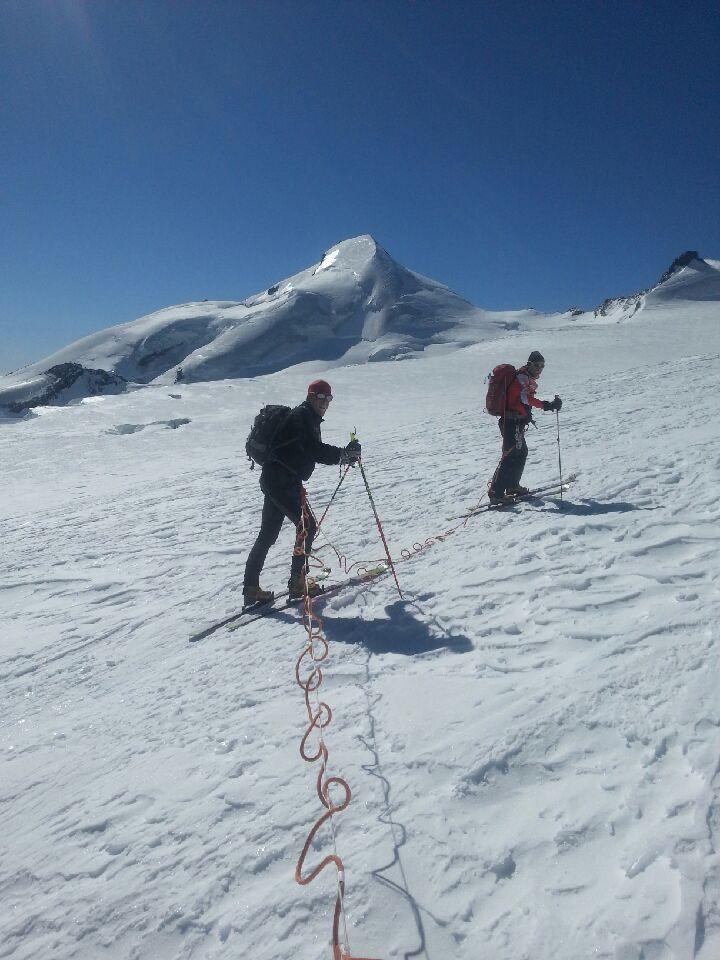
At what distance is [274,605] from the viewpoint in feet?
17.7

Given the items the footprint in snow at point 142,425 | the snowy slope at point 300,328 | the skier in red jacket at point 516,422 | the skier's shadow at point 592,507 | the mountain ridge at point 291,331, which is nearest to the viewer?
the skier's shadow at point 592,507

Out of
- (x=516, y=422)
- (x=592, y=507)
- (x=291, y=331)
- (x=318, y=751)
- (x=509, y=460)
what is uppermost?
(x=291, y=331)

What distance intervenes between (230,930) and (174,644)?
304cm

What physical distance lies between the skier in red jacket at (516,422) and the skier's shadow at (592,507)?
0.68 m

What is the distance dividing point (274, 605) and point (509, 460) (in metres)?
3.52

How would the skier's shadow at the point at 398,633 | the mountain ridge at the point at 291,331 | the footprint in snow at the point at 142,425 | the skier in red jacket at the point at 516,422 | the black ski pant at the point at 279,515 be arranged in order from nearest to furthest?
1. the skier's shadow at the point at 398,633
2. the black ski pant at the point at 279,515
3. the skier in red jacket at the point at 516,422
4. the footprint in snow at the point at 142,425
5. the mountain ridge at the point at 291,331

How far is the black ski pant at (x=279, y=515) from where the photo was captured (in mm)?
5016

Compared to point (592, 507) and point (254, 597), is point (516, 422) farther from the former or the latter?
point (254, 597)

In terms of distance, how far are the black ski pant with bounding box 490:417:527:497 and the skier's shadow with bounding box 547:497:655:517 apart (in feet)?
2.23

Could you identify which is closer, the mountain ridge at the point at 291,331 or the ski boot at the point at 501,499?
the ski boot at the point at 501,499

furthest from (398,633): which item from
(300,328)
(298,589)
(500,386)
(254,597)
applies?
(300,328)

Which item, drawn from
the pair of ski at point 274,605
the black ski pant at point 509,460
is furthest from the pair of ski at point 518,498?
the pair of ski at point 274,605

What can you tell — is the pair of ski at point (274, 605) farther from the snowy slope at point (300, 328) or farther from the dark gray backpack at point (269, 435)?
the snowy slope at point (300, 328)

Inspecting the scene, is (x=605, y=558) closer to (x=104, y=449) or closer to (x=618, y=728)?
(x=618, y=728)
